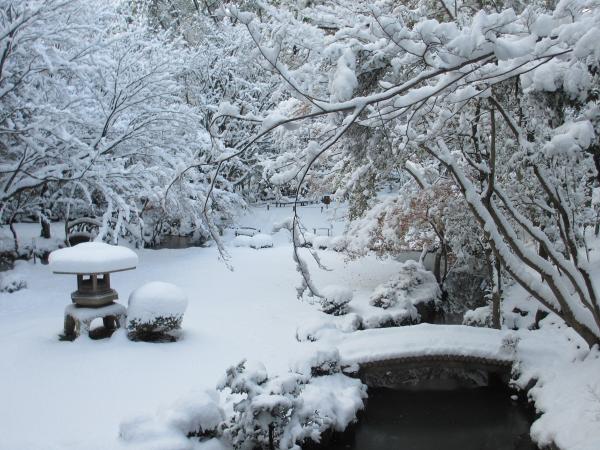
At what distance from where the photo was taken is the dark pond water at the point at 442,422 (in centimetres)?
748

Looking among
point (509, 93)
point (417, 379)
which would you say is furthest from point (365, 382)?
point (509, 93)

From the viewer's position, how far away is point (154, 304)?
32.0 feet

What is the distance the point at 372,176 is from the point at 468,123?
1.73 m

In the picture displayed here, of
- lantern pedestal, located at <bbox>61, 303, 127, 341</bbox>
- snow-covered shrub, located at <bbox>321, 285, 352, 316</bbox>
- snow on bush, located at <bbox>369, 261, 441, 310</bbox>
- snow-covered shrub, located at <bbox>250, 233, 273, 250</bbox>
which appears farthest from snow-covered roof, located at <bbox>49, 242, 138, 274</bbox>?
snow-covered shrub, located at <bbox>250, 233, 273, 250</bbox>

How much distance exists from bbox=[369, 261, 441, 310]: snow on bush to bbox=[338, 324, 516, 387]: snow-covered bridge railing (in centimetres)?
334

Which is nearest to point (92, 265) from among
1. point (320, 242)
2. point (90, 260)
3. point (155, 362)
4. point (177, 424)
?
point (90, 260)

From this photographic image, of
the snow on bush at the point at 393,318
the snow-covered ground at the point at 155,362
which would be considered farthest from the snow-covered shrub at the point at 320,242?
the snow on bush at the point at 393,318

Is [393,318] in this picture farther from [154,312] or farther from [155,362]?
[155,362]

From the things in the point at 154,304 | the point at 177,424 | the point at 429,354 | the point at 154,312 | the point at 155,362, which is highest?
the point at 154,304

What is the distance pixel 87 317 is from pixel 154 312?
4.29 ft

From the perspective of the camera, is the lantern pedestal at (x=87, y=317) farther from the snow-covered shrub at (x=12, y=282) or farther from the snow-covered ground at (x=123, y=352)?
the snow-covered shrub at (x=12, y=282)

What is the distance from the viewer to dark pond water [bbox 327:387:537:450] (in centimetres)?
748

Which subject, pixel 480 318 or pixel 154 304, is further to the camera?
pixel 480 318

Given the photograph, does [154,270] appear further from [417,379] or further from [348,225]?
[417,379]
